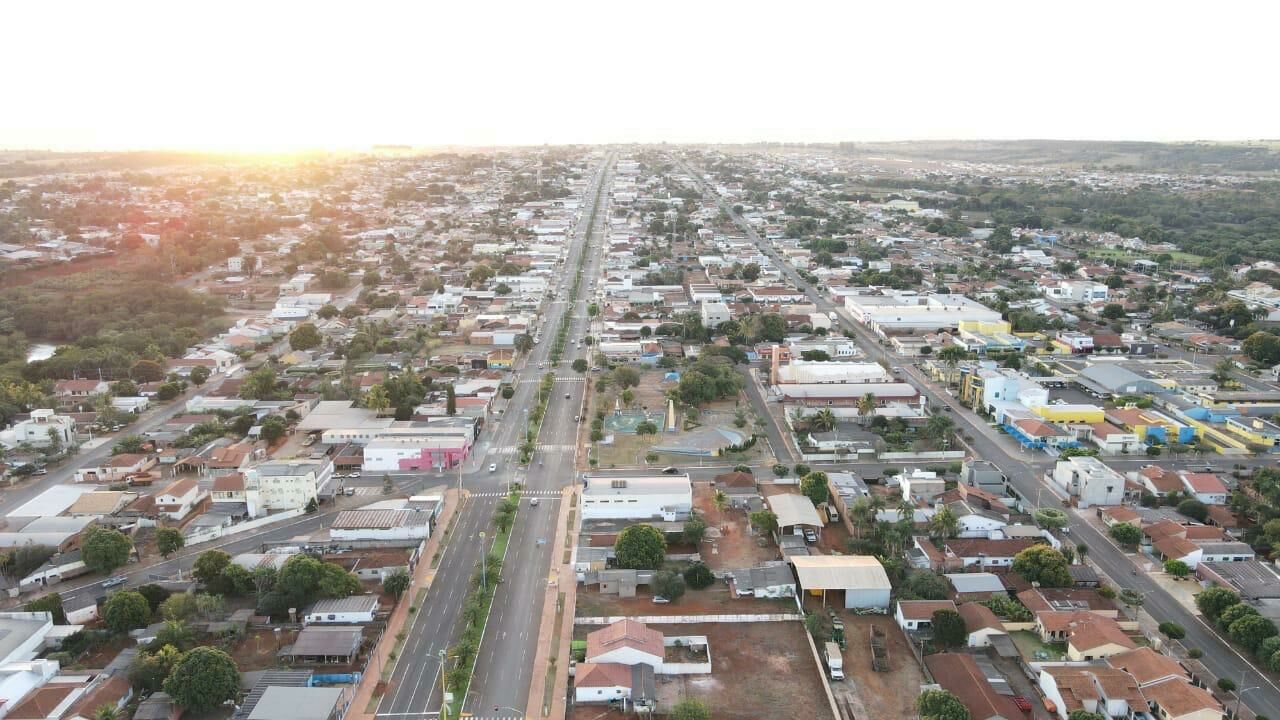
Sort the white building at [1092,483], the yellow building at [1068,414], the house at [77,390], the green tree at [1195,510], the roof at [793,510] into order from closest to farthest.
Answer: the roof at [793,510] → the green tree at [1195,510] → the white building at [1092,483] → the yellow building at [1068,414] → the house at [77,390]

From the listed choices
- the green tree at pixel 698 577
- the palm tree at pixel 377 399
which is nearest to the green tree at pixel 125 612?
the green tree at pixel 698 577

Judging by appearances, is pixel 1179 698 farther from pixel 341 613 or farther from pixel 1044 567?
pixel 341 613

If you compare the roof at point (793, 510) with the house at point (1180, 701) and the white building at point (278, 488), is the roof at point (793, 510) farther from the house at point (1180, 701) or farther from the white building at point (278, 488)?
the white building at point (278, 488)

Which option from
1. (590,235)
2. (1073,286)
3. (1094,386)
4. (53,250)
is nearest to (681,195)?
(590,235)

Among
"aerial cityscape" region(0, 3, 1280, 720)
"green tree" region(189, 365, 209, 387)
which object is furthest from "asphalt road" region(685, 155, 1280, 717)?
"green tree" region(189, 365, 209, 387)

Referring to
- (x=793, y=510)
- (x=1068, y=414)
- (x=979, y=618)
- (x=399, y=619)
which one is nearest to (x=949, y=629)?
(x=979, y=618)

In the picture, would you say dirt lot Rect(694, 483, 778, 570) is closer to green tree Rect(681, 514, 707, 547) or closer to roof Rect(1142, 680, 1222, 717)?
A: green tree Rect(681, 514, 707, 547)

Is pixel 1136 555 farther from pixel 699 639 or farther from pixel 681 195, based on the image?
pixel 681 195
